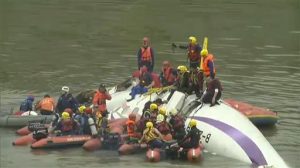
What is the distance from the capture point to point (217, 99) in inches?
1060

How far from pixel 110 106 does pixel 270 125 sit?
679 centimetres

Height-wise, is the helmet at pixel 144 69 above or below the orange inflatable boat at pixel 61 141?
above

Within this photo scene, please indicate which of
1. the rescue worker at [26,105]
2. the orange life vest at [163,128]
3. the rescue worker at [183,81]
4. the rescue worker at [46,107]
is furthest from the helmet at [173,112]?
the rescue worker at [26,105]

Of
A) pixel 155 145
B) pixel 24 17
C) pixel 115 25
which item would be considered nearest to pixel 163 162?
pixel 155 145

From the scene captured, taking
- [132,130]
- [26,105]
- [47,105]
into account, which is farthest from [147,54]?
[132,130]

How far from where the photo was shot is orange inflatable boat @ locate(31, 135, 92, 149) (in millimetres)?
25641

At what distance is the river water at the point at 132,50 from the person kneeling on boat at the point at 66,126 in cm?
86

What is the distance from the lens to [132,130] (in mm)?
25734

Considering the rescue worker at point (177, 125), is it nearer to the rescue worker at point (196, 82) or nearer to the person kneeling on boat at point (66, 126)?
the rescue worker at point (196, 82)

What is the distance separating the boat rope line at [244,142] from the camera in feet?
77.6

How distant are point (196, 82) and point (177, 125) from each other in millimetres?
2884

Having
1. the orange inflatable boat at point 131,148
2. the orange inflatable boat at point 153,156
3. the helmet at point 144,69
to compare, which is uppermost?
the helmet at point 144,69

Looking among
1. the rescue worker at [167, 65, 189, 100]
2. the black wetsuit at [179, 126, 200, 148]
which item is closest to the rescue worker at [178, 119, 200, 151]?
the black wetsuit at [179, 126, 200, 148]

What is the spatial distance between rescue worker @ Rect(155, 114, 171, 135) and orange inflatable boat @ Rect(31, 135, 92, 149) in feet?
8.63
